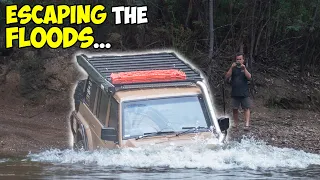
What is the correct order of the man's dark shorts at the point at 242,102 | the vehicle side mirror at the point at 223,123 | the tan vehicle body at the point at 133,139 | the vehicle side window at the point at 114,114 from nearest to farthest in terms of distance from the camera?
1. the tan vehicle body at the point at 133,139
2. the vehicle side window at the point at 114,114
3. the vehicle side mirror at the point at 223,123
4. the man's dark shorts at the point at 242,102

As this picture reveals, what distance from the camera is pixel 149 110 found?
27.4ft

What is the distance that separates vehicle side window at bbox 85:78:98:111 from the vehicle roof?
1.29 metres

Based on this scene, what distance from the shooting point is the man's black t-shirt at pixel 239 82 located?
1238cm

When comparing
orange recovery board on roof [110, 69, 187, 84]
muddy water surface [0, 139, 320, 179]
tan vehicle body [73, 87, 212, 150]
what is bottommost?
muddy water surface [0, 139, 320, 179]

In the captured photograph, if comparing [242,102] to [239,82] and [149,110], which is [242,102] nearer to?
[239,82]

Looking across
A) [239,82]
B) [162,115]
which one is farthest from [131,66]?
[239,82]

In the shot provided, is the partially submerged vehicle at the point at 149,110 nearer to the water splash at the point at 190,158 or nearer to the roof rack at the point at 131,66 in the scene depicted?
the roof rack at the point at 131,66

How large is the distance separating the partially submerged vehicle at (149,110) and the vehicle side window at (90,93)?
0.47 feet

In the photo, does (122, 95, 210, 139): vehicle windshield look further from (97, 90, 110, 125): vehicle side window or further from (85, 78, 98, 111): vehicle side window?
(85, 78, 98, 111): vehicle side window

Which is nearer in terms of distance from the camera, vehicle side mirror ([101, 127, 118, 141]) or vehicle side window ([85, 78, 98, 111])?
vehicle side mirror ([101, 127, 118, 141])

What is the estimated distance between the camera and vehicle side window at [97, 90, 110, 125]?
29.0 ft

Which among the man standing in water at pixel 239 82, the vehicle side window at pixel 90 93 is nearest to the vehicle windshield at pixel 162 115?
the vehicle side window at pixel 90 93

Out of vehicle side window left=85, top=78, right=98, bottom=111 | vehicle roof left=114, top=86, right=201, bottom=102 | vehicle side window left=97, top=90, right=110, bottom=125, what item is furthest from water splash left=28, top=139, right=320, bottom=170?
vehicle side window left=85, top=78, right=98, bottom=111

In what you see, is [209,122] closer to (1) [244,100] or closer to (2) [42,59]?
(1) [244,100]
